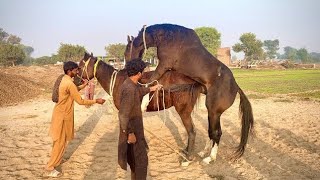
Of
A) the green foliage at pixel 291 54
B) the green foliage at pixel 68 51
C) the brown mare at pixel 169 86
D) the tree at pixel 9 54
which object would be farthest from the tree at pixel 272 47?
the brown mare at pixel 169 86

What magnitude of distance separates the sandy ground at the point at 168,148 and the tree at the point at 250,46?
69452 millimetres

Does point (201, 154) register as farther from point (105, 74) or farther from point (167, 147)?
point (105, 74)

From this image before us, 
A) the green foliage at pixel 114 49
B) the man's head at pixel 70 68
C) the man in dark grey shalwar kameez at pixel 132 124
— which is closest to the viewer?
the man in dark grey shalwar kameez at pixel 132 124

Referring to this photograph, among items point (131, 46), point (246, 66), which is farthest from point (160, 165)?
point (246, 66)

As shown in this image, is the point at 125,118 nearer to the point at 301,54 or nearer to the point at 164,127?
the point at 164,127

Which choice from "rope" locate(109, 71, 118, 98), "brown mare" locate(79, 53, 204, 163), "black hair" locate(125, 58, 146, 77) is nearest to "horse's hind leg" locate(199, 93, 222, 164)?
"brown mare" locate(79, 53, 204, 163)

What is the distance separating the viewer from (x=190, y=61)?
595cm

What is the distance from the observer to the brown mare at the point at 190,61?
5.83 m

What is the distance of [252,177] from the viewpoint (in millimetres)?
5434

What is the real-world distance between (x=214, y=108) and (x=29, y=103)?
1223 centimetres

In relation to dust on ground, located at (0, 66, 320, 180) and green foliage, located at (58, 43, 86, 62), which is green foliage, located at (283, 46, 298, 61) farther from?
dust on ground, located at (0, 66, 320, 180)

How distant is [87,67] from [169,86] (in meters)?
1.85

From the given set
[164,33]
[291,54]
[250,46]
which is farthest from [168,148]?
[291,54]

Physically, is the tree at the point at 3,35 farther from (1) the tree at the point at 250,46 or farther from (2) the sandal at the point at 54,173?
(2) the sandal at the point at 54,173
